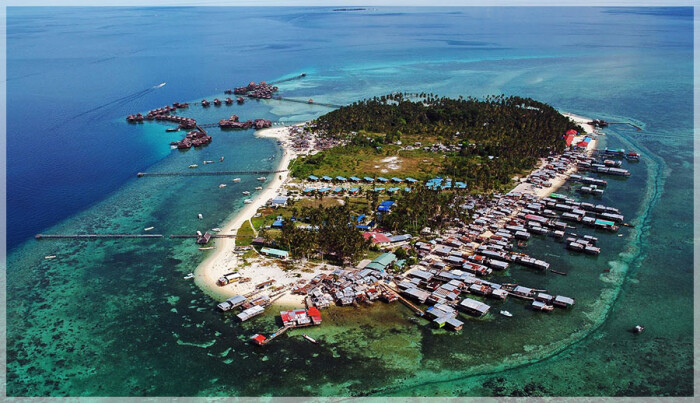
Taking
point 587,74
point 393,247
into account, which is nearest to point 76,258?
point 393,247

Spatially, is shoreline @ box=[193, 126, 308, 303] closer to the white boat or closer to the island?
the island

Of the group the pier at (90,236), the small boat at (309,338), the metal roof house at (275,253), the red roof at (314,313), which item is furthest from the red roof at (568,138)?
the pier at (90,236)

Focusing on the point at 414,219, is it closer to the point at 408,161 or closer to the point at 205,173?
the point at 408,161

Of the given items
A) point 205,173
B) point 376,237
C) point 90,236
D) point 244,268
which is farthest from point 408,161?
point 90,236

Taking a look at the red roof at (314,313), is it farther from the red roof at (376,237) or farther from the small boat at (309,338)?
the red roof at (376,237)

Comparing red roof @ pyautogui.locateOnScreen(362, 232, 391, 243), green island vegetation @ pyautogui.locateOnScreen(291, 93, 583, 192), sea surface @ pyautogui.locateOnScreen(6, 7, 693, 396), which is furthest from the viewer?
green island vegetation @ pyautogui.locateOnScreen(291, 93, 583, 192)

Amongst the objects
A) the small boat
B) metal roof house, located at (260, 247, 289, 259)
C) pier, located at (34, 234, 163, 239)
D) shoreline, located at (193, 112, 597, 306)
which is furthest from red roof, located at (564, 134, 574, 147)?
pier, located at (34, 234, 163, 239)

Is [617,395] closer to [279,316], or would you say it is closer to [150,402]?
[279,316]
